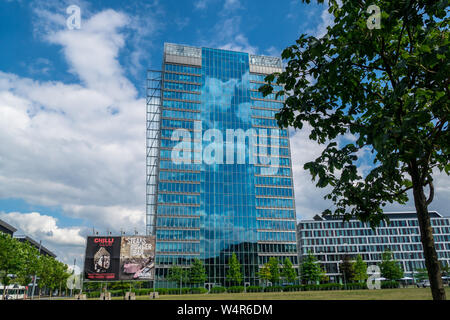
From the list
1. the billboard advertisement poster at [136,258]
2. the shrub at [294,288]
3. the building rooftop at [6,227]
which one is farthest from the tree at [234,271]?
the building rooftop at [6,227]

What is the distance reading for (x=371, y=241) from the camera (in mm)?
130500

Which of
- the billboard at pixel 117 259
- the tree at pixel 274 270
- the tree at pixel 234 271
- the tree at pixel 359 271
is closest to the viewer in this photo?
the billboard at pixel 117 259

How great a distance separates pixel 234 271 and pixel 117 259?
42.9 meters

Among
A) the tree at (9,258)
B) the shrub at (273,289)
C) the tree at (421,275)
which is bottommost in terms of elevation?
the shrub at (273,289)

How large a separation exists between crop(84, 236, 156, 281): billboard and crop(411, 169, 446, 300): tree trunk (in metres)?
54.5

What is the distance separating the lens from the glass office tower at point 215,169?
93312mm

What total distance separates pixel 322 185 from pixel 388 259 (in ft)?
351

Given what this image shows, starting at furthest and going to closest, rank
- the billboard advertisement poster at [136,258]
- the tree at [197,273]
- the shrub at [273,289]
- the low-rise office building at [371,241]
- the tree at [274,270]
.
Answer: the low-rise office building at [371,241]
the shrub at [273,289]
the tree at [274,270]
the tree at [197,273]
the billboard advertisement poster at [136,258]

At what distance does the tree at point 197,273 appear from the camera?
279ft

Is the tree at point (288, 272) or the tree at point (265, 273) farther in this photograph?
the tree at point (265, 273)

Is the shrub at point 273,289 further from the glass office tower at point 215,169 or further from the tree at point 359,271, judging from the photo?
the tree at point 359,271

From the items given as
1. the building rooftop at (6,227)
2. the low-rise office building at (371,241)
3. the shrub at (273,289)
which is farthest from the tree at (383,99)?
the low-rise office building at (371,241)

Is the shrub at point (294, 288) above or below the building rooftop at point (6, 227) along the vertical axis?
below
